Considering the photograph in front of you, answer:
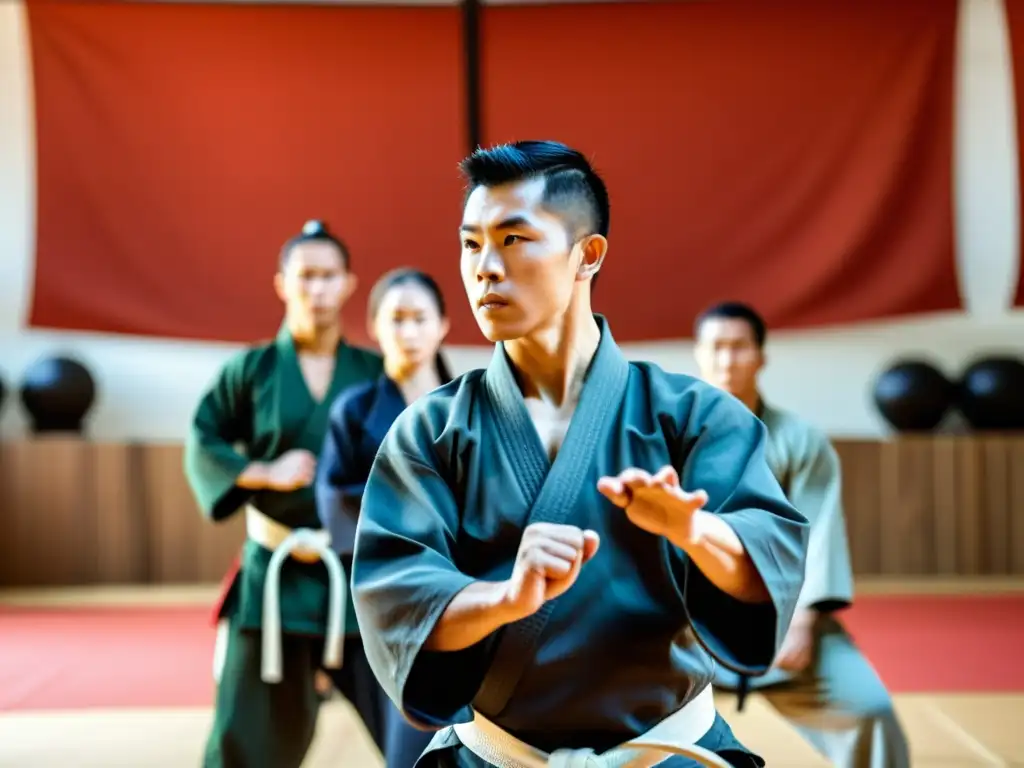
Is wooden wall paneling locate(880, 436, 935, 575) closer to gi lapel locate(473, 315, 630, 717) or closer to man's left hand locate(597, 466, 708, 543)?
gi lapel locate(473, 315, 630, 717)

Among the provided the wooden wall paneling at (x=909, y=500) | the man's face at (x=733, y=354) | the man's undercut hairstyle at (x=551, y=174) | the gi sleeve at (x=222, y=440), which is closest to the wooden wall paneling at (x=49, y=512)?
the gi sleeve at (x=222, y=440)

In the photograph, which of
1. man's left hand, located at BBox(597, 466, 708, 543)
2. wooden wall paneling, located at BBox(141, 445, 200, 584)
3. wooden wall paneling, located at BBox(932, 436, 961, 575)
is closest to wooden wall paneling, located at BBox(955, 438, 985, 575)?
wooden wall paneling, located at BBox(932, 436, 961, 575)

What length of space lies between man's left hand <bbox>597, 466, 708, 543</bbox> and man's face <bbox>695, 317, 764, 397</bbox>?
1.85 meters

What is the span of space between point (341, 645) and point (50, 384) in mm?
4179

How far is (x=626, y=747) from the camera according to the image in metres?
1.43

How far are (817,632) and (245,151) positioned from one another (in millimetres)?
4830

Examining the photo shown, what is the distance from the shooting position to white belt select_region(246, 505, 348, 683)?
115 inches

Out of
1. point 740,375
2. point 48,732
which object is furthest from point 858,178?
point 48,732

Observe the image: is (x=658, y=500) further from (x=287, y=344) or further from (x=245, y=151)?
(x=245, y=151)

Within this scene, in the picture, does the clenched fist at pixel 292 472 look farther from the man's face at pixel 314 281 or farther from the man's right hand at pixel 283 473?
the man's face at pixel 314 281

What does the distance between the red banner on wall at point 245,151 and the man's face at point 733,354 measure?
12.4ft

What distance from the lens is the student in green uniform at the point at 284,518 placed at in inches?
115

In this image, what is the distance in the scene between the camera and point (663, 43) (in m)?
6.64

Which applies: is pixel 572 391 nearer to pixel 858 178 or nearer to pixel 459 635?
pixel 459 635
